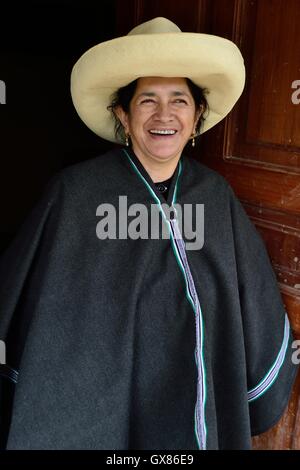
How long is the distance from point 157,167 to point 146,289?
340mm

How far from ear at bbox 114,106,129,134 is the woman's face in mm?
46

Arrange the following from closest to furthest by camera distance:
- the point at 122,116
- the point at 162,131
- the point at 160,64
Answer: the point at 160,64
the point at 162,131
the point at 122,116

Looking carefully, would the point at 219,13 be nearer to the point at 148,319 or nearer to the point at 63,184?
the point at 63,184

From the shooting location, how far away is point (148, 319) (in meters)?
1.19

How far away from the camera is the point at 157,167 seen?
1.30 m

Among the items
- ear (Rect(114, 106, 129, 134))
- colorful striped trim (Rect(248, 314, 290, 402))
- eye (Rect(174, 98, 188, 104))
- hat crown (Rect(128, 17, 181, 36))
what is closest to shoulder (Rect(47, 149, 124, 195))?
ear (Rect(114, 106, 129, 134))

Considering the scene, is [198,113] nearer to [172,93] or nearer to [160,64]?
[172,93]

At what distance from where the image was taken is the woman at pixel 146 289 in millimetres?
1143

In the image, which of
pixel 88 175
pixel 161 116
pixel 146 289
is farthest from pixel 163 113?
pixel 146 289

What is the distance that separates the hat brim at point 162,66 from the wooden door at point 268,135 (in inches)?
3.4

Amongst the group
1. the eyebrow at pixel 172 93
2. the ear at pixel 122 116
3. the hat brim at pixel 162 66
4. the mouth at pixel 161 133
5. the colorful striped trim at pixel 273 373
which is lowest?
the colorful striped trim at pixel 273 373

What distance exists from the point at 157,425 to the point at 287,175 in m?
0.74

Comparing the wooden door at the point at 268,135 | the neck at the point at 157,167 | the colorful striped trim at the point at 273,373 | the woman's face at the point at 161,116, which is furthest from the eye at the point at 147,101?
the colorful striped trim at the point at 273,373

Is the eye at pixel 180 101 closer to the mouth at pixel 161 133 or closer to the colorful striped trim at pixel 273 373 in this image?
the mouth at pixel 161 133
